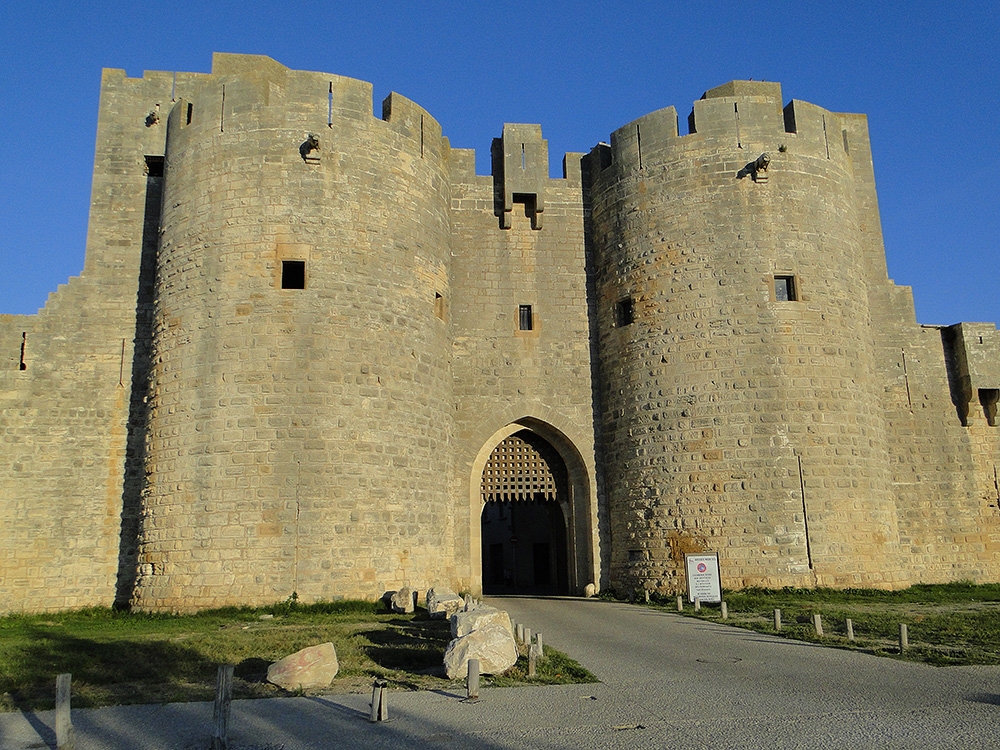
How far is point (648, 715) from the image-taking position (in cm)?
601

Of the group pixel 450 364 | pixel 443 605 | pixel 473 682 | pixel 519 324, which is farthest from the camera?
pixel 519 324

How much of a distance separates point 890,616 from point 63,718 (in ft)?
33.8

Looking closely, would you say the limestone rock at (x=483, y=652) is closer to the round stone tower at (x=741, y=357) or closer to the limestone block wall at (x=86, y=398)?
the round stone tower at (x=741, y=357)

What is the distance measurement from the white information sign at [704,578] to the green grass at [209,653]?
4.53 m

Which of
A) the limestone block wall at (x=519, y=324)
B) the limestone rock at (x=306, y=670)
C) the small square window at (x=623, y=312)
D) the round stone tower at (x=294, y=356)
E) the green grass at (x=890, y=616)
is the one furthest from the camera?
the small square window at (x=623, y=312)

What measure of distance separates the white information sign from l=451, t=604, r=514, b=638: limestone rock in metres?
5.96

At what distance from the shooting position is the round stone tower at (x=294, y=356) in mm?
13242

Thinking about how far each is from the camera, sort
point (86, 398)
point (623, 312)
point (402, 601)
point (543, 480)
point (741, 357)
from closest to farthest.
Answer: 1. point (402, 601)
2. point (86, 398)
3. point (741, 357)
4. point (623, 312)
5. point (543, 480)

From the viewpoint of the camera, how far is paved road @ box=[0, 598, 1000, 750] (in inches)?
211

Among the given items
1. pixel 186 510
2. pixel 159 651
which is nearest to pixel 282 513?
pixel 186 510

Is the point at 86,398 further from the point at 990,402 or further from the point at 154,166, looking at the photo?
the point at 990,402

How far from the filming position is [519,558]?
89.6 ft

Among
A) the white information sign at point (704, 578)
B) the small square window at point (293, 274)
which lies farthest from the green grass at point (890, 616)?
the small square window at point (293, 274)

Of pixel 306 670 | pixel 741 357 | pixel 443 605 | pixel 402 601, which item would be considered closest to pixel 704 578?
pixel 741 357
